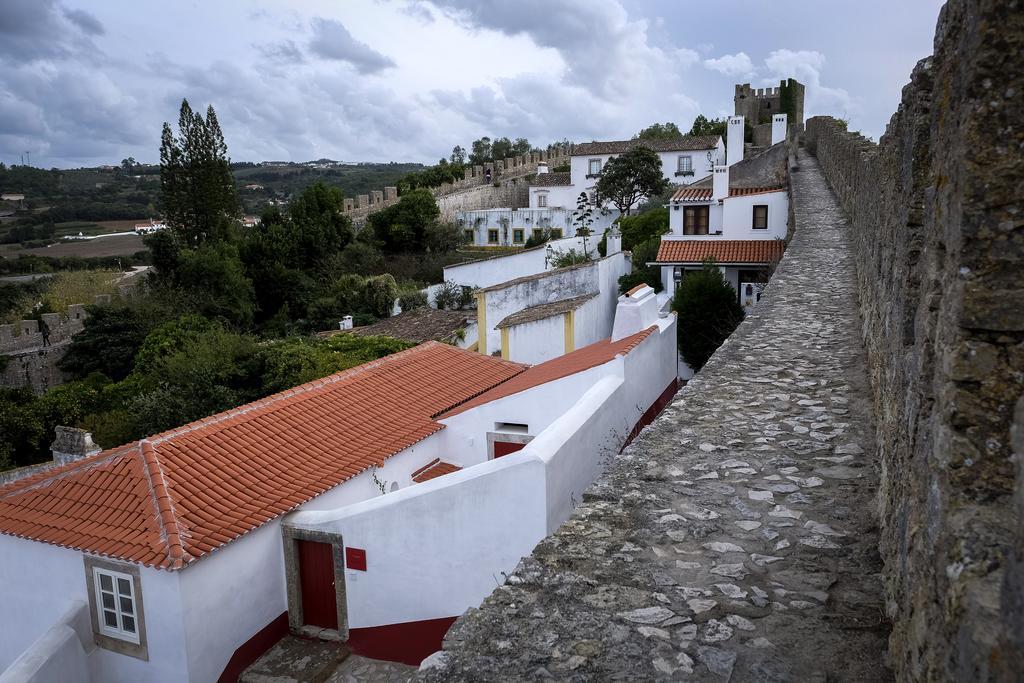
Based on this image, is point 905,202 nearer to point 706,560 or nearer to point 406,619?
point 706,560

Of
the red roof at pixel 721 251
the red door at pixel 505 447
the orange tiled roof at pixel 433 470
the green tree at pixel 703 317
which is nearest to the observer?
the orange tiled roof at pixel 433 470

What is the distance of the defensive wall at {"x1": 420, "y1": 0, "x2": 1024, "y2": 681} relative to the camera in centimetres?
168

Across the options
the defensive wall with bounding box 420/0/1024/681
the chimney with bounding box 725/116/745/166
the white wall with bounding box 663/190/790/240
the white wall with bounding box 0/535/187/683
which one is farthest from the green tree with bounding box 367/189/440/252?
the defensive wall with bounding box 420/0/1024/681

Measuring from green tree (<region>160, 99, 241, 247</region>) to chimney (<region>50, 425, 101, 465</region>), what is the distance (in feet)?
80.0

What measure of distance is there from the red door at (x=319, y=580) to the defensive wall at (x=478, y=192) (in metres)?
30.2

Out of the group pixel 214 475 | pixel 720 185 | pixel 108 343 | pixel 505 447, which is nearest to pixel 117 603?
pixel 214 475

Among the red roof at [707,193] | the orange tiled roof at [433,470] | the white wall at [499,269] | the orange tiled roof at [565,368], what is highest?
the red roof at [707,193]

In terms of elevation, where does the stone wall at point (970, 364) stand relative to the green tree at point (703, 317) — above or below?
above

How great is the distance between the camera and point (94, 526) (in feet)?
26.0

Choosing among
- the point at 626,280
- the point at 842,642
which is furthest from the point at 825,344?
the point at 626,280

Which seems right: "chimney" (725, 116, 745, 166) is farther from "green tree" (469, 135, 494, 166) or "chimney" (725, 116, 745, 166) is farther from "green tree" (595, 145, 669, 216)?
"green tree" (469, 135, 494, 166)

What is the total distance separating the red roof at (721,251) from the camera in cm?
1850

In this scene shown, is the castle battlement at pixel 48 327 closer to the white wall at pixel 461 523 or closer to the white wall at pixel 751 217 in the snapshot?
the white wall at pixel 751 217

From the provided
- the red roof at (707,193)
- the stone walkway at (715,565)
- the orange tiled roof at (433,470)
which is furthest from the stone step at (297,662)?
the red roof at (707,193)
